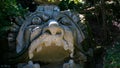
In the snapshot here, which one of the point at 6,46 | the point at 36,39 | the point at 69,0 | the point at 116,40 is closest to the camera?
the point at 36,39

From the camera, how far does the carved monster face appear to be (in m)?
Answer: 5.04

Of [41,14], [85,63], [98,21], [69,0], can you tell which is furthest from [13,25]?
[98,21]

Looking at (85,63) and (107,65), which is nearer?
(107,65)

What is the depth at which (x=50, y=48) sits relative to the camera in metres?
5.36

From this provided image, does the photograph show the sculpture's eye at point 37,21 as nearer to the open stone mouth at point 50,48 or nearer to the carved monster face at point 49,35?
the carved monster face at point 49,35

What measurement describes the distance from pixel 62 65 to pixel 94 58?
837mm

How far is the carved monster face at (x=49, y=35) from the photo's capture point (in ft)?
16.5

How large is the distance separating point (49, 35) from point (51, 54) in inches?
22.7

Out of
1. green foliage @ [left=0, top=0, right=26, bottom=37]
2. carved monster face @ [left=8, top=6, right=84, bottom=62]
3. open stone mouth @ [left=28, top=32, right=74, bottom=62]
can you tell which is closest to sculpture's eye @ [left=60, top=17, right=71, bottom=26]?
carved monster face @ [left=8, top=6, right=84, bottom=62]

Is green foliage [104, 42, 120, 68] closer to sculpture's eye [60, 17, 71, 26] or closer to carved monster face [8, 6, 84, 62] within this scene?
carved monster face [8, 6, 84, 62]

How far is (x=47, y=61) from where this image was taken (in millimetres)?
5531

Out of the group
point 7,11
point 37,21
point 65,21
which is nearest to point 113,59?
point 65,21

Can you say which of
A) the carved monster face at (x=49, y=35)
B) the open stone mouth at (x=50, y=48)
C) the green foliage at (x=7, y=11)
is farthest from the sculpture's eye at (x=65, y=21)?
the green foliage at (x=7, y=11)

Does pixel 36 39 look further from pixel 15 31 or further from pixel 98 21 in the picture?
pixel 98 21
